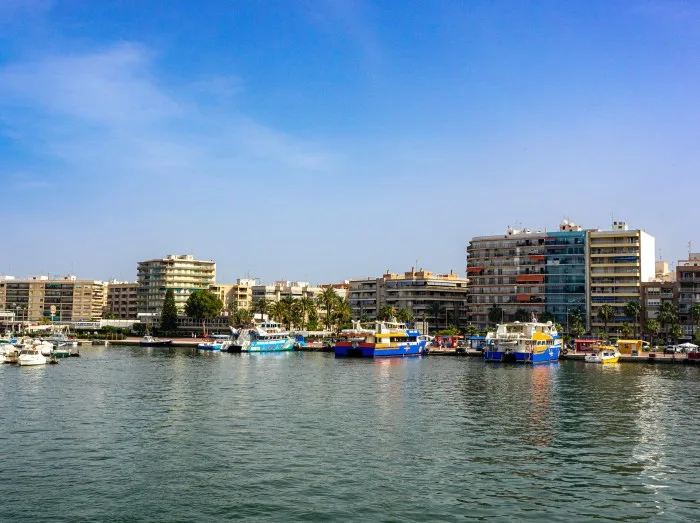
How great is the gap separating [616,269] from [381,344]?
196 feet

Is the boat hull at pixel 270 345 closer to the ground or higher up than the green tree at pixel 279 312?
closer to the ground

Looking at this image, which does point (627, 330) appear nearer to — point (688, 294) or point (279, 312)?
point (688, 294)

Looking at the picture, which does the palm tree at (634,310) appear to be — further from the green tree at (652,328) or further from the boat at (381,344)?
the boat at (381,344)

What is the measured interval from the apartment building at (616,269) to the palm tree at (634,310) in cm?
184

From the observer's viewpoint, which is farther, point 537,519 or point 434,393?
point 434,393

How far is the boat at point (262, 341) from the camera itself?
144 metres

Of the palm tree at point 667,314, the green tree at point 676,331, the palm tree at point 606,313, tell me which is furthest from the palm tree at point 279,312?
the green tree at point 676,331

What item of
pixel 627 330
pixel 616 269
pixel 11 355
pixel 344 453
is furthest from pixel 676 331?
pixel 344 453

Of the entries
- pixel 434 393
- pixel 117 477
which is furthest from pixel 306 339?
pixel 117 477

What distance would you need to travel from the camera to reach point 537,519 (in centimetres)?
2638

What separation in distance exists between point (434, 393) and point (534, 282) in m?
107

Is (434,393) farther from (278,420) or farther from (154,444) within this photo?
(154,444)

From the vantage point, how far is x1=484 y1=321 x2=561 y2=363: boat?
110 meters

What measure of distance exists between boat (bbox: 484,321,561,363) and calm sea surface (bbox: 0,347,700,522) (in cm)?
4083
